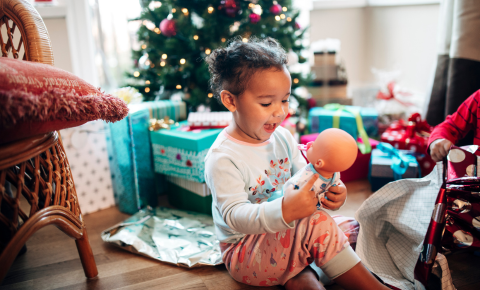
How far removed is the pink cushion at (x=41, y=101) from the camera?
0.65 metres

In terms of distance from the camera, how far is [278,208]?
75 centimetres

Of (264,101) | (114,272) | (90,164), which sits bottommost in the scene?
(114,272)

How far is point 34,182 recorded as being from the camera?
794mm

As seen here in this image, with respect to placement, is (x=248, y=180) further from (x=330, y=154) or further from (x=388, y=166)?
(x=388, y=166)

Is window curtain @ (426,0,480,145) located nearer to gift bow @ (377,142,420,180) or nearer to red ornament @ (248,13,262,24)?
gift bow @ (377,142,420,180)

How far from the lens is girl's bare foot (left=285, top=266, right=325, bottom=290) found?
0.86 metres

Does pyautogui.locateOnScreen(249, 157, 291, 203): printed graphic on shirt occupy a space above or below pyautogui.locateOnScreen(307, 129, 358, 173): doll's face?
below

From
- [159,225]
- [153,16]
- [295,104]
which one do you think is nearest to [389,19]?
[295,104]

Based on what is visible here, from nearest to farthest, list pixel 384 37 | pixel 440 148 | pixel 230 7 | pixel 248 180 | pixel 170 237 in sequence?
1. pixel 248 180
2. pixel 440 148
3. pixel 170 237
4. pixel 230 7
5. pixel 384 37

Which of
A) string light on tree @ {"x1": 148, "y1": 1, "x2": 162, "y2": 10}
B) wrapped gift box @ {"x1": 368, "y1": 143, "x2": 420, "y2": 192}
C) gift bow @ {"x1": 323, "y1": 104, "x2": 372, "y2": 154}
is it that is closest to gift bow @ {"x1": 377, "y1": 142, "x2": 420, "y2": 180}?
wrapped gift box @ {"x1": 368, "y1": 143, "x2": 420, "y2": 192}

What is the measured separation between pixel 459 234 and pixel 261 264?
494 millimetres

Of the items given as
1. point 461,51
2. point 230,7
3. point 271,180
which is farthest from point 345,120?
point 271,180

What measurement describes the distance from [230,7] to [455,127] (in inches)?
42.4

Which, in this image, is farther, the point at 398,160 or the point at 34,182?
the point at 398,160
